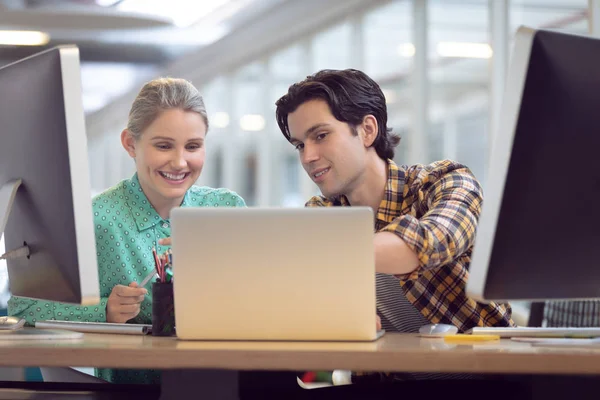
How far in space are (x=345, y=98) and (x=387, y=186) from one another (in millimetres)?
253

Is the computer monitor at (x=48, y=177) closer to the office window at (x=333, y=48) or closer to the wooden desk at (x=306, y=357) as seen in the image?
the wooden desk at (x=306, y=357)

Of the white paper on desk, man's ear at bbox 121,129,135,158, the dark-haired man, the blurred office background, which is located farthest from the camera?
the blurred office background

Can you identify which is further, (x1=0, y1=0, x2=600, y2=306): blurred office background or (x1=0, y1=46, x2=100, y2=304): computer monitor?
(x1=0, y1=0, x2=600, y2=306): blurred office background

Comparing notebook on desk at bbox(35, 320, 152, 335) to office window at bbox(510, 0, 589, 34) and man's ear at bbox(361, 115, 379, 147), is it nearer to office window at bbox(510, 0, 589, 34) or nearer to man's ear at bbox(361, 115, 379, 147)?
man's ear at bbox(361, 115, 379, 147)

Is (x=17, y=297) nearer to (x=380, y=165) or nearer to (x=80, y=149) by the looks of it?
(x=80, y=149)

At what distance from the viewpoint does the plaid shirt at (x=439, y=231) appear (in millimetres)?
1672

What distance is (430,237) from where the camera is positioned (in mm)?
1656

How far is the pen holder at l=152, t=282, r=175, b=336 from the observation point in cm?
157

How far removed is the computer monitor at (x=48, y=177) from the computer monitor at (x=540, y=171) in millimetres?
626

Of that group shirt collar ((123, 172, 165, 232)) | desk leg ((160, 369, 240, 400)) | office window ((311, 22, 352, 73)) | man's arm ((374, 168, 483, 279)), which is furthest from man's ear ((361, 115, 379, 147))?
office window ((311, 22, 352, 73))

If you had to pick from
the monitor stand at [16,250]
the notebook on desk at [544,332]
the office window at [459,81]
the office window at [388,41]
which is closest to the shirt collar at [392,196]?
the notebook on desk at [544,332]

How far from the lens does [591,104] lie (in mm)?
1299

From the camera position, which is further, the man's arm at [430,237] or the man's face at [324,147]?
the man's face at [324,147]

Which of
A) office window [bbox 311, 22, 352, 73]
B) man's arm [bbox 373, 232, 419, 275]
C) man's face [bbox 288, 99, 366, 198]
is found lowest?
man's arm [bbox 373, 232, 419, 275]
